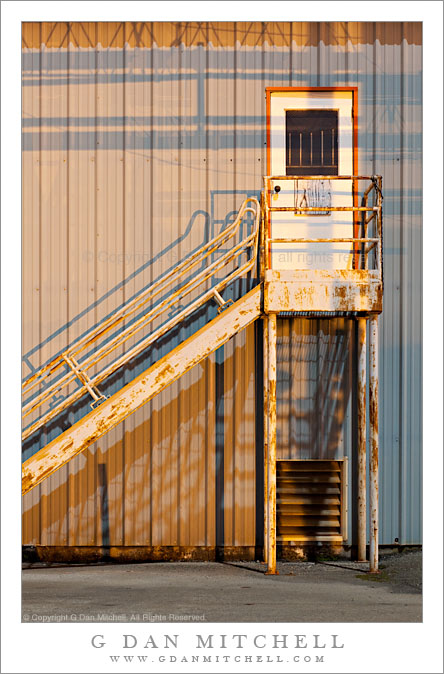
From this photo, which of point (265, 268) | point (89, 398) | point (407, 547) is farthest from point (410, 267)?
point (89, 398)

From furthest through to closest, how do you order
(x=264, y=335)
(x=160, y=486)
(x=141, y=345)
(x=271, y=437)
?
1. (x=160, y=486)
2. (x=264, y=335)
3. (x=141, y=345)
4. (x=271, y=437)

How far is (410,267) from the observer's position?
12852mm

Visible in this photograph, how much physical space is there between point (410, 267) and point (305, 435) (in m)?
2.91

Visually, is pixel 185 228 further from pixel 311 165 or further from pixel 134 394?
pixel 134 394

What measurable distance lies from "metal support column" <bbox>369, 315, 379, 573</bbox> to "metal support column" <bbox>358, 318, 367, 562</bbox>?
1.62ft

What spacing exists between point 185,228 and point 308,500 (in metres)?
4.35

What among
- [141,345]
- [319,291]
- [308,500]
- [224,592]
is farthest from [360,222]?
[224,592]

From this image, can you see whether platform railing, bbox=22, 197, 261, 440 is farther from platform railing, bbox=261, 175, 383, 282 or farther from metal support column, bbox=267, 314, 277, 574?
metal support column, bbox=267, 314, 277, 574

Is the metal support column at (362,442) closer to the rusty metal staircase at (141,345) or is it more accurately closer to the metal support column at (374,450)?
the metal support column at (374,450)

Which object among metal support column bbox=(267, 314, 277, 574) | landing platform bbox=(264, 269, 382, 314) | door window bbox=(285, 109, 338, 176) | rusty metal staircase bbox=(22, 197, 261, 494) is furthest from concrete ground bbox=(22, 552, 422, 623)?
door window bbox=(285, 109, 338, 176)

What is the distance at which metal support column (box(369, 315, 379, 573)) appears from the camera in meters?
11.5

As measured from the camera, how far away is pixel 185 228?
12.8m

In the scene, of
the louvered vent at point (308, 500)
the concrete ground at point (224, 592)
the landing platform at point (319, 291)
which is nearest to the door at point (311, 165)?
the landing platform at point (319, 291)

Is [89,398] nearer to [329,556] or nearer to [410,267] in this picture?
[329,556]
